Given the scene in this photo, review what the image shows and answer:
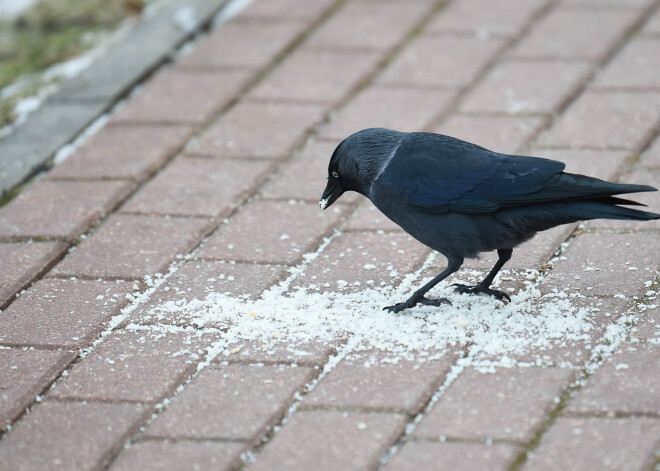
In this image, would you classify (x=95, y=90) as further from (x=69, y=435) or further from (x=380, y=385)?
(x=380, y=385)

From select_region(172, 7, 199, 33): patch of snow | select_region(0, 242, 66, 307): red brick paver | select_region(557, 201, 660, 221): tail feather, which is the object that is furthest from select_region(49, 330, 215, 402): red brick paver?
select_region(172, 7, 199, 33): patch of snow

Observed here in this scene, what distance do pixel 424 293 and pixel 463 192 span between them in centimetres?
44

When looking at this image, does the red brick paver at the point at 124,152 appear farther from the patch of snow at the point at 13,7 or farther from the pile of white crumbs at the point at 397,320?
the patch of snow at the point at 13,7

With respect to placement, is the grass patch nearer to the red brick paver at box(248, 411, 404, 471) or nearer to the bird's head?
the bird's head

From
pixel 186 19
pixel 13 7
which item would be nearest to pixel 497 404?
pixel 186 19

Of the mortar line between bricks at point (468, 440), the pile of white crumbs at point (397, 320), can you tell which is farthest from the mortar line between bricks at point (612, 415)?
the pile of white crumbs at point (397, 320)

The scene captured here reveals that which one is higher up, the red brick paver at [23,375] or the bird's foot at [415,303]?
the red brick paver at [23,375]

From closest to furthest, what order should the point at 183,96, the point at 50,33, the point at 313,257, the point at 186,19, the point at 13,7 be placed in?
1. the point at 313,257
2. the point at 183,96
3. the point at 186,19
4. the point at 50,33
5. the point at 13,7

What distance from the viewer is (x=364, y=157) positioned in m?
4.09

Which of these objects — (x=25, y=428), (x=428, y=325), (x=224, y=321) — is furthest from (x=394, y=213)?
(x=25, y=428)

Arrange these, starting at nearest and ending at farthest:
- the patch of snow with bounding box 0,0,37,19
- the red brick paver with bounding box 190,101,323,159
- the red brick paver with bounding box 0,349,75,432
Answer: the red brick paver with bounding box 0,349,75,432 → the red brick paver with bounding box 190,101,323,159 → the patch of snow with bounding box 0,0,37,19

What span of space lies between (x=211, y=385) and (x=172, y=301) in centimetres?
71

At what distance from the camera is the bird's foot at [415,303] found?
158 inches

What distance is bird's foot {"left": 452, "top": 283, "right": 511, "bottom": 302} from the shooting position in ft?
13.4
